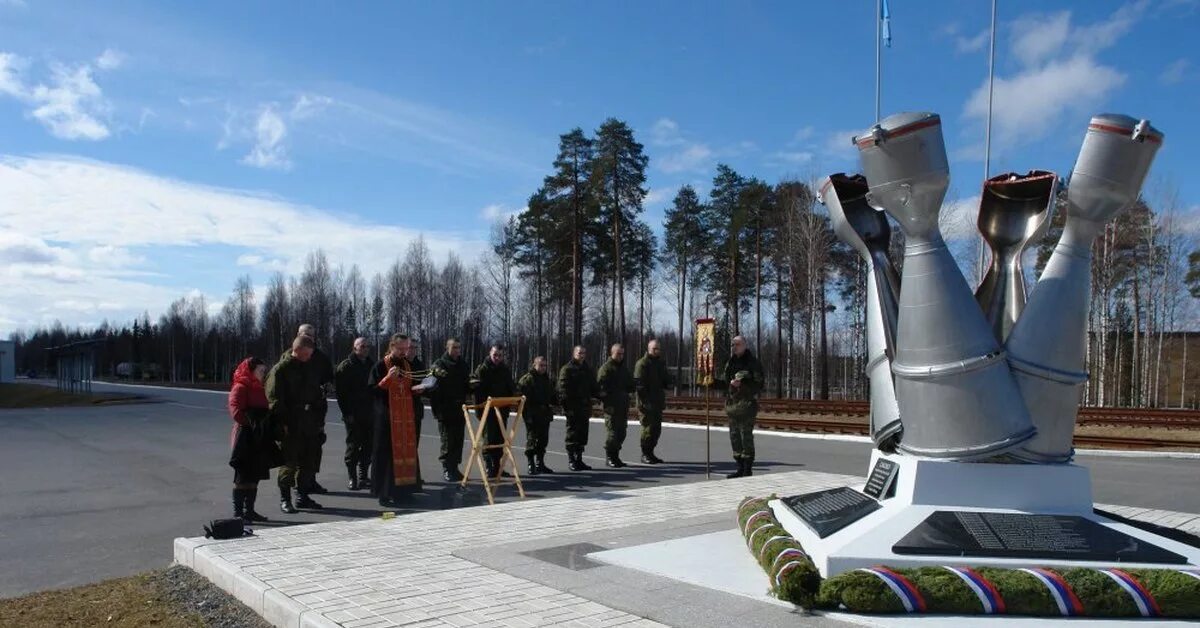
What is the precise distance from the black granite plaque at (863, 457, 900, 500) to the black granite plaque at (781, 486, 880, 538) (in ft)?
0.31

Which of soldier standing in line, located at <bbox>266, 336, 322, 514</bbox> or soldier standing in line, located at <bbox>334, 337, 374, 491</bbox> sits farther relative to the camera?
soldier standing in line, located at <bbox>334, 337, 374, 491</bbox>

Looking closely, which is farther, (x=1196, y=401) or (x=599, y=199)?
(x=1196, y=401)

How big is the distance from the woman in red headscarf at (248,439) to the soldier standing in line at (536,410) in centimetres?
477

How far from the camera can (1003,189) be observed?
7387mm

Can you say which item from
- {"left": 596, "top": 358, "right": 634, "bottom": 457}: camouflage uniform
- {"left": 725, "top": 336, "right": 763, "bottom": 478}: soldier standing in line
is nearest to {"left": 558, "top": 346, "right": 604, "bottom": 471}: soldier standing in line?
{"left": 596, "top": 358, "right": 634, "bottom": 457}: camouflage uniform

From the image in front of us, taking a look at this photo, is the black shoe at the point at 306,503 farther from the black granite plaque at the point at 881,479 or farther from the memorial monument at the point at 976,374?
the black granite plaque at the point at 881,479

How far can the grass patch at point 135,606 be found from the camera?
5.64 metres

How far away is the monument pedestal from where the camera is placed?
580cm

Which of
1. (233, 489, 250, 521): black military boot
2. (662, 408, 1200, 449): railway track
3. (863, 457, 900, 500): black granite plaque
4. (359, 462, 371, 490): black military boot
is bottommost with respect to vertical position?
(662, 408, 1200, 449): railway track

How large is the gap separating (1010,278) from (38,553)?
28.4ft

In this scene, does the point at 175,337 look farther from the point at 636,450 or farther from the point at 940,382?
the point at 940,382

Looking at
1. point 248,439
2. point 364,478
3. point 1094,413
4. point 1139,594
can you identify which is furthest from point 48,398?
point 1139,594

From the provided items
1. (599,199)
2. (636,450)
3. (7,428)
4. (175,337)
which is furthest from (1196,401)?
(175,337)

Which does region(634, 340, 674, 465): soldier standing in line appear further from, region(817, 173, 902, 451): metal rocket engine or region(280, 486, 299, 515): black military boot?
region(817, 173, 902, 451): metal rocket engine
